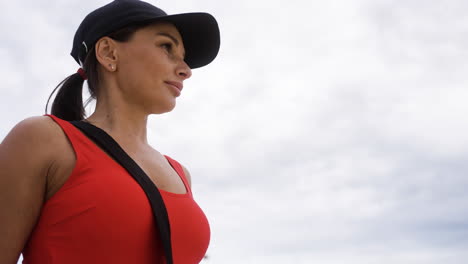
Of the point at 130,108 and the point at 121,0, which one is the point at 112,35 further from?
the point at 130,108

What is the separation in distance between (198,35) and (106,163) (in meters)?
1.18

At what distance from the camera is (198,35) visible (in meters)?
3.04

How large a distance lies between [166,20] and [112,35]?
1.03 feet

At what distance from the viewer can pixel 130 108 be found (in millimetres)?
2650

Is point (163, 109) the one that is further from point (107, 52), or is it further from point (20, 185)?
point (20, 185)

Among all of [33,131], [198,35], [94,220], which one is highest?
[198,35]

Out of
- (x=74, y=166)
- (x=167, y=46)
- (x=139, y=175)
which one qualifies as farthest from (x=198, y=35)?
(x=74, y=166)

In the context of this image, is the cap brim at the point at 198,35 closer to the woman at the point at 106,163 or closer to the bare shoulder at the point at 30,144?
the woman at the point at 106,163

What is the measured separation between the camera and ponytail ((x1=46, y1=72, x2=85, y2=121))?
282 centimetres

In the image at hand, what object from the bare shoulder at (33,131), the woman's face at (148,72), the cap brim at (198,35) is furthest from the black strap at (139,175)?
the cap brim at (198,35)

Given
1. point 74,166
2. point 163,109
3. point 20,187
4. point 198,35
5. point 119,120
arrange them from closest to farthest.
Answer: point 20,187 → point 74,166 → point 119,120 → point 163,109 → point 198,35

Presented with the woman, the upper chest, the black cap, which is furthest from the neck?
the black cap

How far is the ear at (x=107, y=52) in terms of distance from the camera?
266 cm

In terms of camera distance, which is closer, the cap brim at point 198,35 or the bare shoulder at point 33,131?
the bare shoulder at point 33,131
